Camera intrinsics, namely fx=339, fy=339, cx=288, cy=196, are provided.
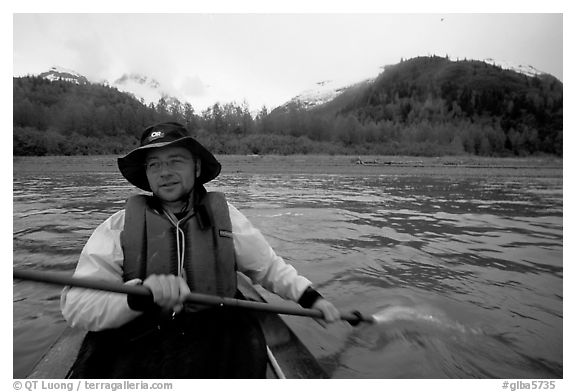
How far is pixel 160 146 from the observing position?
212cm

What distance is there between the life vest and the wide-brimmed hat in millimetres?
280

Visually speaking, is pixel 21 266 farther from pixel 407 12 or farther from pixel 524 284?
pixel 524 284

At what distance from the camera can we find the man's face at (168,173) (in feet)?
7.27

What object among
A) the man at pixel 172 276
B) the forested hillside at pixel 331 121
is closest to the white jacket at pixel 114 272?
the man at pixel 172 276

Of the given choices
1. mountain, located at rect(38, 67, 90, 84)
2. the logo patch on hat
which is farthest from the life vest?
mountain, located at rect(38, 67, 90, 84)

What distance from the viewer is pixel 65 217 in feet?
22.8

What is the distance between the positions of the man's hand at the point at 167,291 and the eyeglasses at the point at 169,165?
0.83m

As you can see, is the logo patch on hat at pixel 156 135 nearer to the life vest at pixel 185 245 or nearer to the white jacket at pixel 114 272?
the life vest at pixel 185 245

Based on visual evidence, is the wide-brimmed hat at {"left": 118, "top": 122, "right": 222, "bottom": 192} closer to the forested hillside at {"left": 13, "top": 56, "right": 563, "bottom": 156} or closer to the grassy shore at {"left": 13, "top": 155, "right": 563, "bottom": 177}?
the forested hillside at {"left": 13, "top": 56, "right": 563, "bottom": 156}

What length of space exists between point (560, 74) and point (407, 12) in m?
1.30

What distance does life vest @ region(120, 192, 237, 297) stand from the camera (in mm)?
1983

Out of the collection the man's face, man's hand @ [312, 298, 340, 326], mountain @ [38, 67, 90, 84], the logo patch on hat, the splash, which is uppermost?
mountain @ [38, 67, 90, 84]

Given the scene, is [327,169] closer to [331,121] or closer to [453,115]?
[331,121]

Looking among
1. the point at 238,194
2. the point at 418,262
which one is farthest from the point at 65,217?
the point at 418,262
